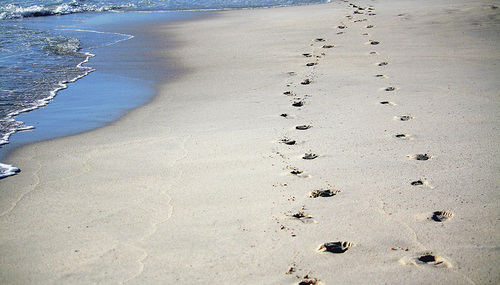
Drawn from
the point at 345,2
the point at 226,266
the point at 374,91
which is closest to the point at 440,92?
the point at 374,91

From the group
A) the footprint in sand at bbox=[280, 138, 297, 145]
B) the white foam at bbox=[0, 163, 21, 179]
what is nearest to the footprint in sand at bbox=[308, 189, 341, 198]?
the footprint in sand at bbox=[280, 138, 297, 145]

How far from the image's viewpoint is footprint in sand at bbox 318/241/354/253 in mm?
2246

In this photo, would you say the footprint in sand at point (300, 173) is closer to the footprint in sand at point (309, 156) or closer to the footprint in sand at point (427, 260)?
the footprint in sand at point (309, 156)

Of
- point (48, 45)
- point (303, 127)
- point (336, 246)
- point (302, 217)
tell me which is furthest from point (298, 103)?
point (48, 45)

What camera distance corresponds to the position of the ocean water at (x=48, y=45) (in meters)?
5.43

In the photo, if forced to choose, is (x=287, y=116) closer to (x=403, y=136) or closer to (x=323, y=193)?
(x=403, y=136)

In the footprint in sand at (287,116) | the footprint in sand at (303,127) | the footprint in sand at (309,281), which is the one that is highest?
the footprint in sand at (287,116)

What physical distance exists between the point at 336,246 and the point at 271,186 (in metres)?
0.81

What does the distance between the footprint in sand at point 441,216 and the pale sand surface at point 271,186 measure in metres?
0.04

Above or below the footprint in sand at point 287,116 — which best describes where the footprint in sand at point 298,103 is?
above

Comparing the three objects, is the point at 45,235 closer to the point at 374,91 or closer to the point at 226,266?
the point at 226,266

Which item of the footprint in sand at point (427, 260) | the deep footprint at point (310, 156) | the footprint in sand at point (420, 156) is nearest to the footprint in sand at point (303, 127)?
the deep footprint at point (310, 156)

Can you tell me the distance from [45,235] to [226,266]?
3.67 feet

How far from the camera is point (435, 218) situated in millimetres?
2459
